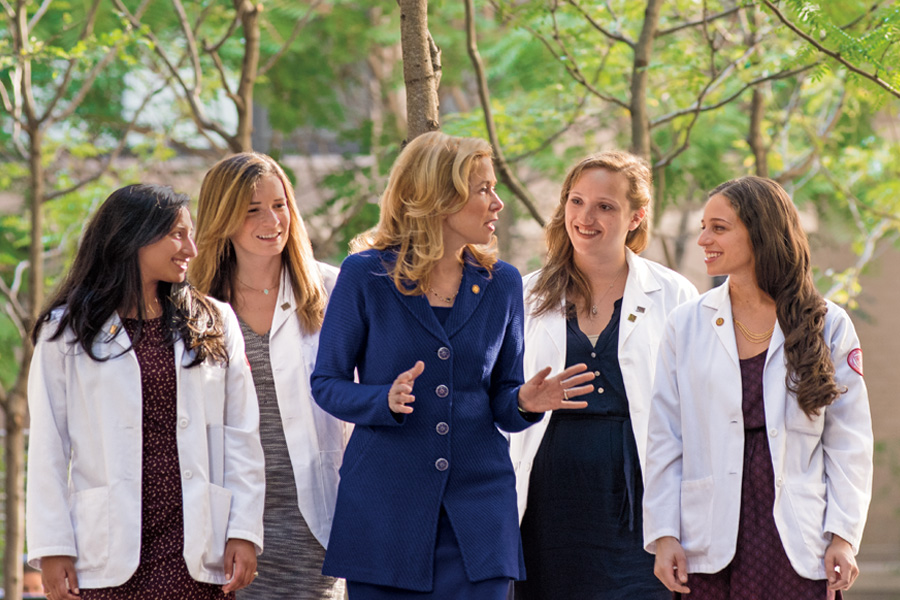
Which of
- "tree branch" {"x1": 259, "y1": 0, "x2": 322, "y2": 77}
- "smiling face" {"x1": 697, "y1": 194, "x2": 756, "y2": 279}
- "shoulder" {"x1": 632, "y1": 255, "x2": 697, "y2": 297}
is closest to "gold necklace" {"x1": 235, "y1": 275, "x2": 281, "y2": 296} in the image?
"shoulder" {"x1": 632, "y1": 255, "x2": 697, "y2": 297}

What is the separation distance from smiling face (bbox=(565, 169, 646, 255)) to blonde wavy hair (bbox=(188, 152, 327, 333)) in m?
1.05

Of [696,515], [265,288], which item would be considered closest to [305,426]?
[265,288]

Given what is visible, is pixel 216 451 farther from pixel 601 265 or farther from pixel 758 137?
pixel 758 137

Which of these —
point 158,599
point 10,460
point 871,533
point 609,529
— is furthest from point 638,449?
point 871,533

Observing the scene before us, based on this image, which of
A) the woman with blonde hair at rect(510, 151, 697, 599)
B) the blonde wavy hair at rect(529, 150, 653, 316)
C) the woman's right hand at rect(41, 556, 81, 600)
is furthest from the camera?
the blonde wavy hair at rect(529, 150, 653, 316)

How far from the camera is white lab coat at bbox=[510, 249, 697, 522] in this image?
13.3ft

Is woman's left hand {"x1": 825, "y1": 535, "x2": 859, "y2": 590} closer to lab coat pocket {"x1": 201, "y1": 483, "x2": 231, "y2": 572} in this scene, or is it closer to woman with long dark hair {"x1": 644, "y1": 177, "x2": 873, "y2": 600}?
woman with long dark hair {"x1": 644, "y1": 177, "x2": 873, "y2": 600}

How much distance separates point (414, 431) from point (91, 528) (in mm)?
1024

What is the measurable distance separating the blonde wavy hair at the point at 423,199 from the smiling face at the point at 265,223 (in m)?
0.70

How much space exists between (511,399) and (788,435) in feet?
3.04

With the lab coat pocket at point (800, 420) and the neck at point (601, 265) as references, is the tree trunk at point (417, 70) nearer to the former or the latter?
the neck at point (601, 265)

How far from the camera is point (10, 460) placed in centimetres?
681

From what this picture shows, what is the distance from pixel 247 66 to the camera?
664cm

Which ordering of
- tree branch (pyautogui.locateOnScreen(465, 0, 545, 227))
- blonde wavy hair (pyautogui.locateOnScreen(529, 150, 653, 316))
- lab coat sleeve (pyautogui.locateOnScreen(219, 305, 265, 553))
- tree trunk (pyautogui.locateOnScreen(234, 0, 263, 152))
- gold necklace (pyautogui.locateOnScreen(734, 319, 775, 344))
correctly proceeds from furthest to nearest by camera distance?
tree trunk (pyautogui.locateOnScreen(234, 0, 263, 152)) → tree branch (pyautogui.locateOnScreen(465, 0, 545, 227)) → blonde wavy hair (pyautogui.locateOnScreen(529, 150, 653, 316)) → gold necklace (pyautogui.locateOnScreen(734, 319, 775, 344)) → lab coat sleeve (pyautogui.locateOnScreen(219, 305, 265, 553))
